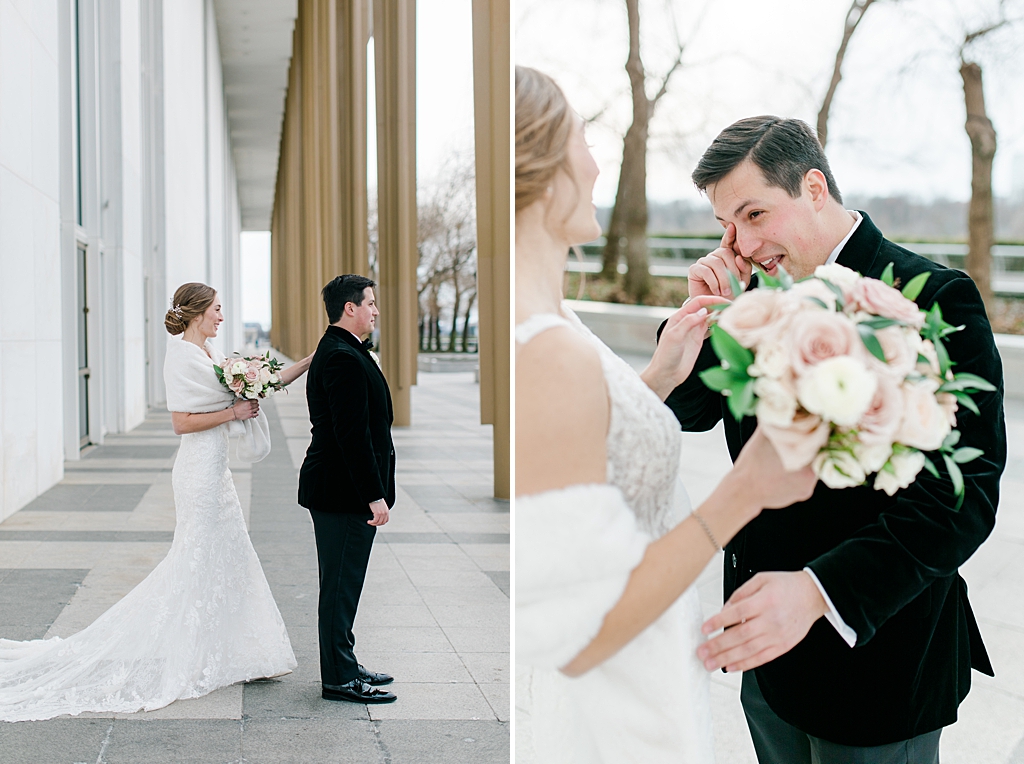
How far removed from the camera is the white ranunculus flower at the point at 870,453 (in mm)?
1216

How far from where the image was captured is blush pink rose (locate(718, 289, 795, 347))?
121 centimetres

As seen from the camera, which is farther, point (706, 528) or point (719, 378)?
point (706, 528)

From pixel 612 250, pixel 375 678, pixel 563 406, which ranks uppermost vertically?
pixel 612 250

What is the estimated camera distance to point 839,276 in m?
1.31

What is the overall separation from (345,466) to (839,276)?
269 cm

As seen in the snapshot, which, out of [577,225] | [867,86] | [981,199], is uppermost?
[867,86]

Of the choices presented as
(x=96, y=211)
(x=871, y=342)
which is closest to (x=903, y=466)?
(x=871, y=342)

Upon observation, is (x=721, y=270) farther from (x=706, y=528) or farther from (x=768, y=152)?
(x=706, y=528)

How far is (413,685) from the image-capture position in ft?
13.3

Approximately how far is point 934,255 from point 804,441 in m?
14.8

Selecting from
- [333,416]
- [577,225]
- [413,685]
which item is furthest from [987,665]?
[413,685]

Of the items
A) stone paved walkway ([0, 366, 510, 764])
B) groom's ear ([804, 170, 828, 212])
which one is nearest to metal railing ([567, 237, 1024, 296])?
stone paved walkway ([0, 366, 510, 764])

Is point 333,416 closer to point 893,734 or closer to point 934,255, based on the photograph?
point 893,734

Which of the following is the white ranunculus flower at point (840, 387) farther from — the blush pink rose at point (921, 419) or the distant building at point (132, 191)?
the distant building at point (132, 191)
